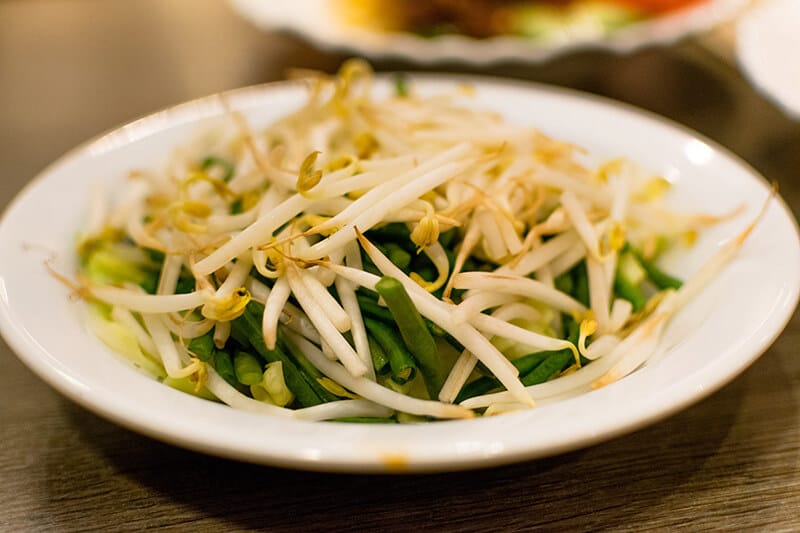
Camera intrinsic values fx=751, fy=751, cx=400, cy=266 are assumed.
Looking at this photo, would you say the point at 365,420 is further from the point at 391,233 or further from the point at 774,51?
the point at 774,51

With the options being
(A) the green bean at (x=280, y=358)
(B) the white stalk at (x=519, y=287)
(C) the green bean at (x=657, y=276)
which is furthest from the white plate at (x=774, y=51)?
(A) the green bean at (x=280, y=358)

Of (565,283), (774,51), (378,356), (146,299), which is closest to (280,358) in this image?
(378,356)

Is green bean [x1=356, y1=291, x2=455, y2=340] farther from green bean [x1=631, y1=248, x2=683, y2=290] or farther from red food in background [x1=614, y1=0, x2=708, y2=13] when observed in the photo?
red food in background [x1=614, y1=0, x2=708, y2=13]

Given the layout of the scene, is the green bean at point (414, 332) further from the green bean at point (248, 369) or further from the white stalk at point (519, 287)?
the green bean at point (248, 369)

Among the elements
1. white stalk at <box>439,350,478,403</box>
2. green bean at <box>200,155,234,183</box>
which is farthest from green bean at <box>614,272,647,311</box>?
green bean at <box>200,155,234,183</box>

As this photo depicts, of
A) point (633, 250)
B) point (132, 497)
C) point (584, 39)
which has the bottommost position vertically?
point (132, 497)

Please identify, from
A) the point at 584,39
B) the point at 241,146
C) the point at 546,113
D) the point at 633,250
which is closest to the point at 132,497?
the point at 241,146

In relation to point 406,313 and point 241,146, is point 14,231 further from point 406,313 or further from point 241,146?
point 406,313
